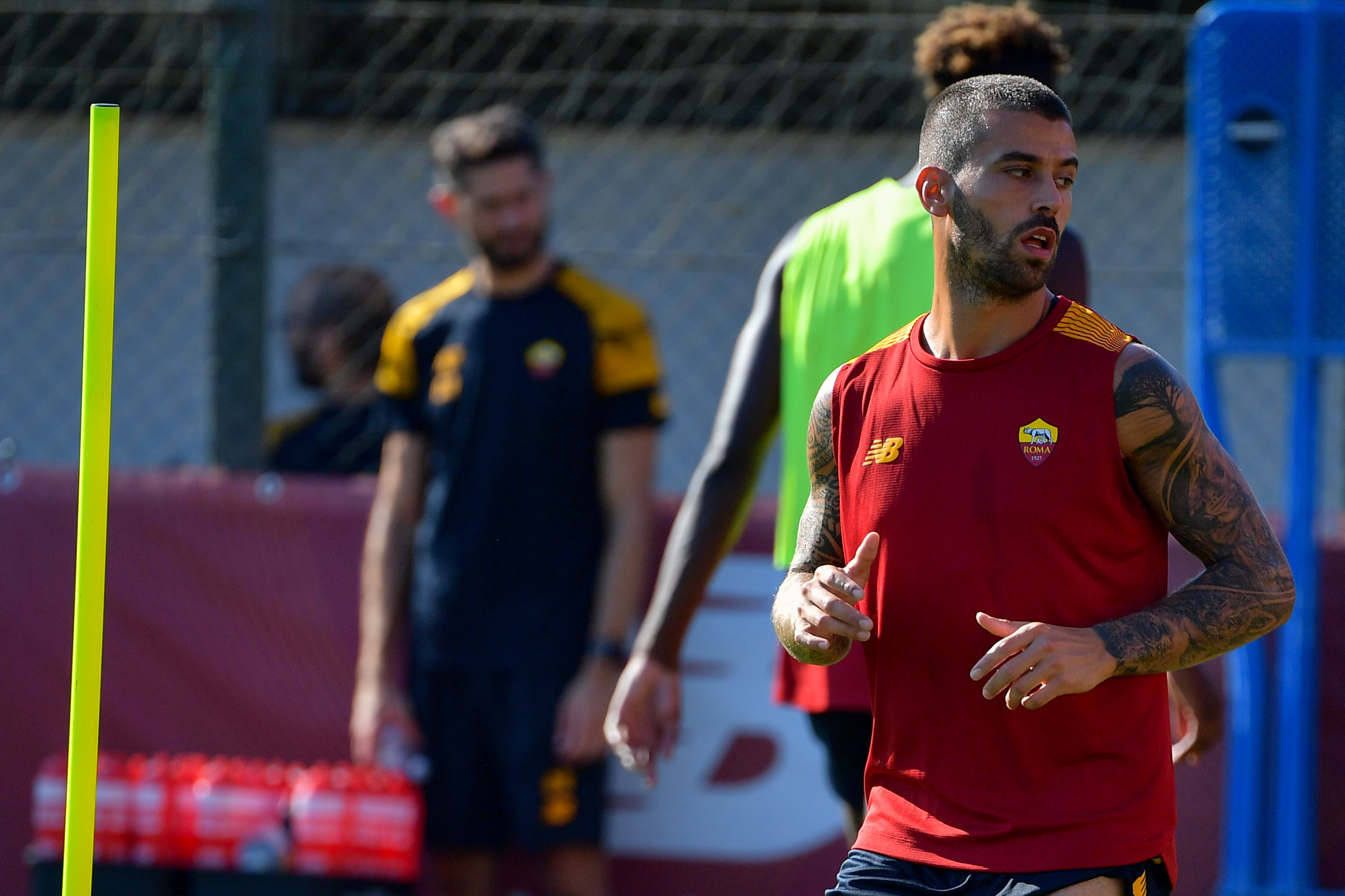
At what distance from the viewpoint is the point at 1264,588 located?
88.3 inches

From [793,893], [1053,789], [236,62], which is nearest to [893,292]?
[1053,789]

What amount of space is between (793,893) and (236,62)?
10.5ft

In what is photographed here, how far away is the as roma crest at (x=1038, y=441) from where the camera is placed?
2262 mm

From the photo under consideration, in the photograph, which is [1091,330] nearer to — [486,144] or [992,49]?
[992,49]

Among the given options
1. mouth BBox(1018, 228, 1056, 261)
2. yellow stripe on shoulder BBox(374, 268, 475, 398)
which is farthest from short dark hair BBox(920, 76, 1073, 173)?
yellow stripe on shoulder BBox(374, 268, 475, 398)

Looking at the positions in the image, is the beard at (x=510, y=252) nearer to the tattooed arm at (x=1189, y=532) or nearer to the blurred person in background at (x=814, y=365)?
the blurred person in background at (x=814, y=365)

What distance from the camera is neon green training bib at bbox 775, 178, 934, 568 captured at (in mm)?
3068

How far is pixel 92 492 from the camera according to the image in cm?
234

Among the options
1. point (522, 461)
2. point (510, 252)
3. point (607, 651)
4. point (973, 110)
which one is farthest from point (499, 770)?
point (973, 110)

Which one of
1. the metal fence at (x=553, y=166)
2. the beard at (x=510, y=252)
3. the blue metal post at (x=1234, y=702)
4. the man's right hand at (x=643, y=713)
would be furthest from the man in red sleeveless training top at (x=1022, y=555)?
the metal fence at (x=553, y=166)

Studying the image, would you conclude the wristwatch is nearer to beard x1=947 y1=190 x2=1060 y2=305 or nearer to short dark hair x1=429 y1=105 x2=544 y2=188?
short dark hair x1=429 y1=105 x2=544 y2=188

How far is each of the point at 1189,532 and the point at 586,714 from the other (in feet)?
7.76

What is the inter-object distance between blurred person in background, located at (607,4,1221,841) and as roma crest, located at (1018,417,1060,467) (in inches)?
28.8

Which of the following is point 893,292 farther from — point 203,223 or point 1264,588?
point 203,223
